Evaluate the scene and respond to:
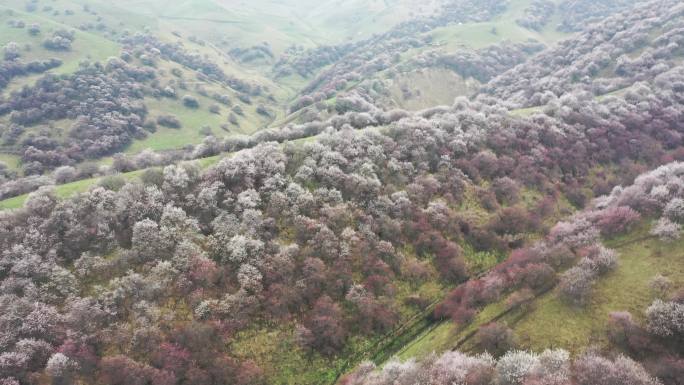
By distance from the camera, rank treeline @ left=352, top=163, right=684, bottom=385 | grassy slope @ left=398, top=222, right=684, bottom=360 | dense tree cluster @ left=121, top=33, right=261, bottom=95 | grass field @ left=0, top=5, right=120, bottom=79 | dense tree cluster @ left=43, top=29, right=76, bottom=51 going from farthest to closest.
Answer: dense tree cluster @ left=121, top=33, right=261, bottom=95, dense tree cluster @ left=43, top=29, right=76, bottom=51, grass field @ left=0, top=5, right=120, bottom=79, grassy slope @ left=398, top=222, right=684, bottom=360, treeline @ left=352, top=163, right=684, bottom=385

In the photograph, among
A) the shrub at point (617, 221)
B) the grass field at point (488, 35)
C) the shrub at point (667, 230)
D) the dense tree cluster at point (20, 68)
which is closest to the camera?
the shrub at point (667, 230)

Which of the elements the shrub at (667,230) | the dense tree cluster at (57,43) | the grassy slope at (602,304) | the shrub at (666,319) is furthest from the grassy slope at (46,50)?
the shrub at (666,319)

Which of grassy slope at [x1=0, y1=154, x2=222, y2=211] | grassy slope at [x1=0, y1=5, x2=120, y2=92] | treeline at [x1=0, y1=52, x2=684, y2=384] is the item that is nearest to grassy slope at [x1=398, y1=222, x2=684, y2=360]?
treeline at [x1=0, y1=52, x2=684, y2=384]

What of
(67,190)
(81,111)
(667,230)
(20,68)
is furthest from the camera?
(20,68)

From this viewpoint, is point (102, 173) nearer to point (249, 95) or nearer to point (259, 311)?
point (259, 311)

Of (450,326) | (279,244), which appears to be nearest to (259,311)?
(279,244)

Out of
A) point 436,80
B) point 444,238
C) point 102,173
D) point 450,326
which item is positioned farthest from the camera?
point 436,80

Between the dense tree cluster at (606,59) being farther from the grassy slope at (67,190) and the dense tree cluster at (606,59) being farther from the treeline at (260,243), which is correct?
the grassy slope at (67,190)

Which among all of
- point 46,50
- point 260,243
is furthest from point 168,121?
point 260,243

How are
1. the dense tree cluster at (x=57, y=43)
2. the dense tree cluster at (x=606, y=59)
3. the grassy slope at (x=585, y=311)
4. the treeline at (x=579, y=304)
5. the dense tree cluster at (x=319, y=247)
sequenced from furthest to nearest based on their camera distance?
the dense tree cluster at (x=57, y=43), the dense tree cluster at (x=606, y=59), the dense tree cluster at (x=319, y=247), the grassy slope at (x=585, y=311), the treeline at (x=579, y=304)

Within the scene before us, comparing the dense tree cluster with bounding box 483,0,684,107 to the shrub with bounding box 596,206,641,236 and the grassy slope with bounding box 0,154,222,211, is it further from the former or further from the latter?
the grassy slope with bounding box 0,154,222,211

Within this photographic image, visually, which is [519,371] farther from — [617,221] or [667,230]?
[617,221]
